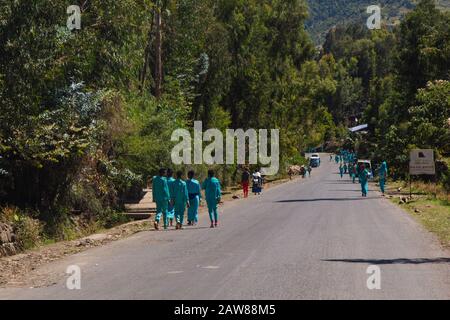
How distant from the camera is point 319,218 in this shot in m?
25.2

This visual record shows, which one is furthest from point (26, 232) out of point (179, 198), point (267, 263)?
point (267, 263)

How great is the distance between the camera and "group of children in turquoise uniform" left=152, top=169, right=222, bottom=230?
2308 centimetres

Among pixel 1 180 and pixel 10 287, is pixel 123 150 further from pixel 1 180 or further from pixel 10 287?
pixel 10 287

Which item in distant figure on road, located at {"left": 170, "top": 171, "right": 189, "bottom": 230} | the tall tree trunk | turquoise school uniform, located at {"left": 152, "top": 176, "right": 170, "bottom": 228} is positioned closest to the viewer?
turquoise school uniform, located at {"left": 152, "top": 176, "right": 170, "bottom": 228}

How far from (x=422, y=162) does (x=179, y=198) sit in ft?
56.8

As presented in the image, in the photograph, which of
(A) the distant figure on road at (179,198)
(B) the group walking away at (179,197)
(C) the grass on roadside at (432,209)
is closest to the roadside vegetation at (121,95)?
(C) the grass on roadside at (432,209)

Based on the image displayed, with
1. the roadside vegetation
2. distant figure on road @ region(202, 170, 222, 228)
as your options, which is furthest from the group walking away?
the roadside vegetation

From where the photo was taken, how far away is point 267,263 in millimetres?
14172

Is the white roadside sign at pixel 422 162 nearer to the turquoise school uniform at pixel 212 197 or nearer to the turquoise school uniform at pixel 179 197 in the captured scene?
the turquoise school uniform at pixel 212 197

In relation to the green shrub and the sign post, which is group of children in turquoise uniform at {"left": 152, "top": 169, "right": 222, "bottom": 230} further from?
the sign post

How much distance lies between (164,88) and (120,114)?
18.8 meters

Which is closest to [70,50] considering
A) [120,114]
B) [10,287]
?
[120,114]

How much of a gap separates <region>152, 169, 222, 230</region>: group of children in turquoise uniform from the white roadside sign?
15894 millimetres

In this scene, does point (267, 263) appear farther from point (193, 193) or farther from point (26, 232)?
point (193, 193)
